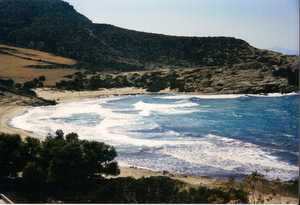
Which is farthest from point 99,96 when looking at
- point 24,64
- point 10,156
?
point 10,156

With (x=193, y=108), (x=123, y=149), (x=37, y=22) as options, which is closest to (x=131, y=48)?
(x=193, y=108)

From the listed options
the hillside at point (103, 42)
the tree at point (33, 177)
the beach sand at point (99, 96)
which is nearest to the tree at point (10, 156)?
the tree at point (33, 177)

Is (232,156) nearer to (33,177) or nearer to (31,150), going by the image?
(31,150)

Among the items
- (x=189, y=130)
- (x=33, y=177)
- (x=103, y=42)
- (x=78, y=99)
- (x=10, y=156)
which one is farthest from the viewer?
(x=103, y=42)

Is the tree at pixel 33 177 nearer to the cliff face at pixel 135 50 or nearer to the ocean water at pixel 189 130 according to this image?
the ocean water at pixel 189 130

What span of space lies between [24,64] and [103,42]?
12.9 metres

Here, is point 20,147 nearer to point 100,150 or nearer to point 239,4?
point 100,150

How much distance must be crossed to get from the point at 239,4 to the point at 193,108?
1606cm

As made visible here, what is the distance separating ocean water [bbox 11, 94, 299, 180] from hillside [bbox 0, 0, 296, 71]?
2.80m

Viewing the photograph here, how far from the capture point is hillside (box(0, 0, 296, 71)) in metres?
23.8

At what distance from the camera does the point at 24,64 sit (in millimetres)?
22844

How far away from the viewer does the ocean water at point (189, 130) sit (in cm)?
1775

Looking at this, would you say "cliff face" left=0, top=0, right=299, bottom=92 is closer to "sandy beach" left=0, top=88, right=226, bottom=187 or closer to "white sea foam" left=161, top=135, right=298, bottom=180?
"sandy beach" left=0, top=88, right=226, bottom=187

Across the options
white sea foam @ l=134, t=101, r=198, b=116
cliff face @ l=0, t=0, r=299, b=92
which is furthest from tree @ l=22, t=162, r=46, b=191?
white sea foam @ l=134, t=101, r=198, b=116
